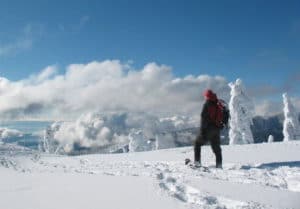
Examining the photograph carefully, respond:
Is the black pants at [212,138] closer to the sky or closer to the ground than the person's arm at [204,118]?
closer to the ground

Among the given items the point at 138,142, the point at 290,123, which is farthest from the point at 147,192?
the point at 138,142

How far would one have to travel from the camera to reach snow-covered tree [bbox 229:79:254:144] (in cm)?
5597

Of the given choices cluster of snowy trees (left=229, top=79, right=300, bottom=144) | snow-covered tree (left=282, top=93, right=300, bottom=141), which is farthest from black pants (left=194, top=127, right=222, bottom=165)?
snow-covered tree (left=282, top=93, right=300, bottom=141)

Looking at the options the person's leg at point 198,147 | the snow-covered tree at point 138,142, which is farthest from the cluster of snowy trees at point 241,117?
the person's leg at point 198,147

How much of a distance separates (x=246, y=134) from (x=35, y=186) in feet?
169

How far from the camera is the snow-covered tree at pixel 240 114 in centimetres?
5597

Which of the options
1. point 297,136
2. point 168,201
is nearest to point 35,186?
point 168,201

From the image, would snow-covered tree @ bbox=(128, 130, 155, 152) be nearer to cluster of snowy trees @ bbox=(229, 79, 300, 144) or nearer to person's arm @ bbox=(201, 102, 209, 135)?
cluster of snowy trees @ bbox=(229, 79, 300, 144)

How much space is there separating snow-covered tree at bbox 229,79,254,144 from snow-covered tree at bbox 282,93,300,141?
6396 mm

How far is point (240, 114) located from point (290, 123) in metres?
8.37

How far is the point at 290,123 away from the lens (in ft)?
194

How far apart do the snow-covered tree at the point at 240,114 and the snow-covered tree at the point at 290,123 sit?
21.0ft

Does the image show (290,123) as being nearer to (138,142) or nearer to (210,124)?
(138,142)

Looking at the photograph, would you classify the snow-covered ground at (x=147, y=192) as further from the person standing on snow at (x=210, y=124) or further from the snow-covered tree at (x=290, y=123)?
the snow-covered tree at (x=290, y=123)
